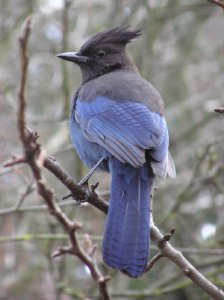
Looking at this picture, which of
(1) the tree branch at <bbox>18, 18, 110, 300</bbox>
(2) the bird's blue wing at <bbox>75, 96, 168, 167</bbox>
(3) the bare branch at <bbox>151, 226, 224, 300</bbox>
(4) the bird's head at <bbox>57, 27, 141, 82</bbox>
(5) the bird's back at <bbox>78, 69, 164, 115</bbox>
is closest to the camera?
(1) the tree branch at <bbox>18, 18, 110, 300</bbox>

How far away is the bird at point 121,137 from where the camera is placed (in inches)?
133

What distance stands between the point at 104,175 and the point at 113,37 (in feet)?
6.64

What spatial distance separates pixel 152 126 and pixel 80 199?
91 cm

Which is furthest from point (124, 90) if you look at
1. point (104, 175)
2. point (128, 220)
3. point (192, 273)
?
point (104, 175)

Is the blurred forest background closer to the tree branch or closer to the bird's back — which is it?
the bird's back

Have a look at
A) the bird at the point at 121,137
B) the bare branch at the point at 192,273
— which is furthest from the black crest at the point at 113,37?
the bare branch at the point at 192,273

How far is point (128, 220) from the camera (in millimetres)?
3529

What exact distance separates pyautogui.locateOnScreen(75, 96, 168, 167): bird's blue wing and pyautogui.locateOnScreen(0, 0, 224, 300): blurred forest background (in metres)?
1.13

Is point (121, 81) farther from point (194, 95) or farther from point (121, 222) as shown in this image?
A: point (194, 95)

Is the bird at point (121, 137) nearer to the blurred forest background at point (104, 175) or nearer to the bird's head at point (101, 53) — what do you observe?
the bird's head at point (101, 53)

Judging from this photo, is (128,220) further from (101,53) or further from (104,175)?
(104,175)

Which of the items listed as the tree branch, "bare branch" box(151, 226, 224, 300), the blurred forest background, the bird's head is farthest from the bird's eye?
the tree branch

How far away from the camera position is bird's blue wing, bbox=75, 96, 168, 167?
3.98 m

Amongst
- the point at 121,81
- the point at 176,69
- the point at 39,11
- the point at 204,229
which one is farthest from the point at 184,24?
the point at 121,81
